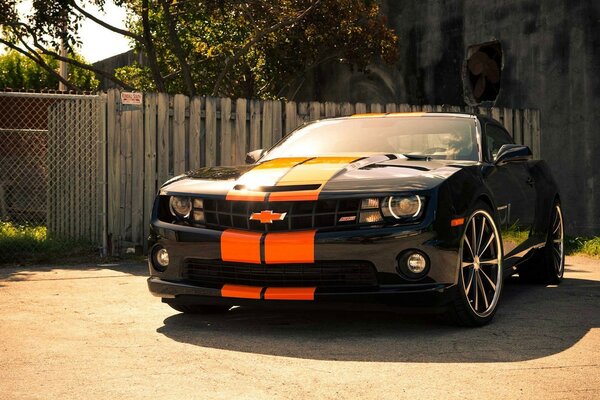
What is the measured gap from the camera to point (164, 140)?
1048cm

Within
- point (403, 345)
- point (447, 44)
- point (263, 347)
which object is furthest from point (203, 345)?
point (447, 44)

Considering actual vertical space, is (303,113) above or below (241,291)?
above

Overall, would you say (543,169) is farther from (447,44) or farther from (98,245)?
(447,44)

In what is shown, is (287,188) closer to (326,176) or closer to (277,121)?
(326,176)

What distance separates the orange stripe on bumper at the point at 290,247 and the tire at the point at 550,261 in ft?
10.8

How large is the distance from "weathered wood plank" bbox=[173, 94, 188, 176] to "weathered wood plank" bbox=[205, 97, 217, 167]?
0.97 ft

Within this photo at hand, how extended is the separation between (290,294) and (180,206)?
1014 mm

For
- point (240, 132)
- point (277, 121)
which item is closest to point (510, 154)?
point (240, 132)

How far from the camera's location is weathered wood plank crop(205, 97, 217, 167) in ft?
35.1

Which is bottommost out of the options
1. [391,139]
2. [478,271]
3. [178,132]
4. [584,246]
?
[584,246]

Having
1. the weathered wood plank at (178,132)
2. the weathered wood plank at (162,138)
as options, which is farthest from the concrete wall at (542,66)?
the weathered wood plank at (162,138)

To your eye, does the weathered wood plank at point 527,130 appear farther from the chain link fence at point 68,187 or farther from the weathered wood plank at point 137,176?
the chain link fence at point 68,187

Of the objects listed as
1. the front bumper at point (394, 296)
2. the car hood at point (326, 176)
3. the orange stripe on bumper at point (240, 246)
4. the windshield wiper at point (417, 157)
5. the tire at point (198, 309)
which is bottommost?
the tire at point (198, 309)

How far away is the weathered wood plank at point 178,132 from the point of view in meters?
10.5
